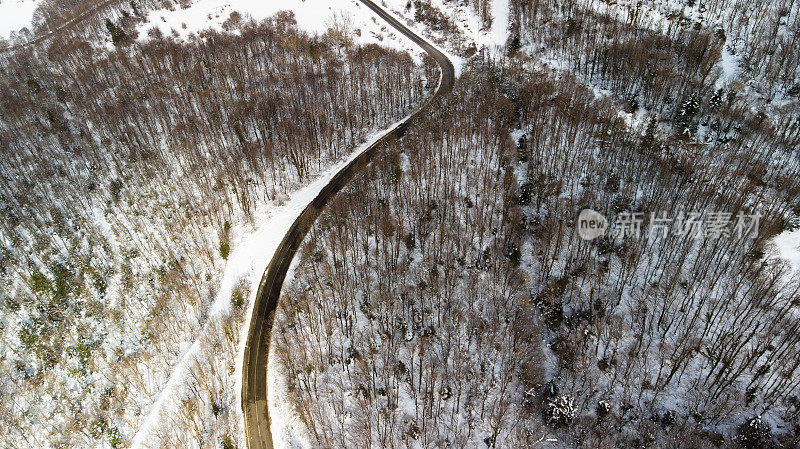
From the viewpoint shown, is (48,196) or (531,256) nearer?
(531,256)

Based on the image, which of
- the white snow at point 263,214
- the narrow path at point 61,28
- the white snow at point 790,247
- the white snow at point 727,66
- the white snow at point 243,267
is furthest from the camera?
the narrow path at point 61,28

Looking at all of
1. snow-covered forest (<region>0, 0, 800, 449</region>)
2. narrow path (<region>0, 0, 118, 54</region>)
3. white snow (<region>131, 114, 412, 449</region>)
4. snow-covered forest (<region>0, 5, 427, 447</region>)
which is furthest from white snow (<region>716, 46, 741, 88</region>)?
narrow path (<region>0, 0, 118, 54</region>)

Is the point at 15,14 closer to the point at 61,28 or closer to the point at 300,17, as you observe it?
the point at 61,28

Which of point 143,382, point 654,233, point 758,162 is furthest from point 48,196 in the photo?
point 758,162

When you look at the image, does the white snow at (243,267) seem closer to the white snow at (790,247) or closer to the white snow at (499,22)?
the white snow at (499,22)

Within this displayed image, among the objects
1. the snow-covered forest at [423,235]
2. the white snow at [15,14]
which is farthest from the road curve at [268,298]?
the white snow at [15,14]

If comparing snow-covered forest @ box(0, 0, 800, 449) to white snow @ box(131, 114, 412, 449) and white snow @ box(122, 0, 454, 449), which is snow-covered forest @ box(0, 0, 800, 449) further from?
white snow @ box(122, 0, 454, 449)

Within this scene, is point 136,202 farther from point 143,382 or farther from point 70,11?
point 70,11
